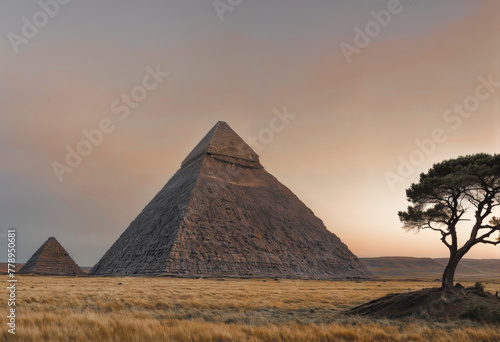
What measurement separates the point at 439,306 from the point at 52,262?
6400cm

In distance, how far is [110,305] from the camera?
1498 centimetres

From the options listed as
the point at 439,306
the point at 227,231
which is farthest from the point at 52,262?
the point at 439,306

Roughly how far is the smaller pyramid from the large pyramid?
4.59 metres

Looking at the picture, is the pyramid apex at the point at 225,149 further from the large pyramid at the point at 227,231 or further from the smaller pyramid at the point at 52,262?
the smaller pyramid at the point at 52,262

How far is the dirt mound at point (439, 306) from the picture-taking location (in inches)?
451

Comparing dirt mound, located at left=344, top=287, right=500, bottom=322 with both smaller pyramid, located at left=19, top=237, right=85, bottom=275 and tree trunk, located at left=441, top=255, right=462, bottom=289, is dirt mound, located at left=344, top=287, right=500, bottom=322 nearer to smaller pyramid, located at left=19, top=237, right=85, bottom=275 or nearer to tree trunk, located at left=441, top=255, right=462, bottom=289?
tree trunk, located at left=441, top=255, right=462, bottom=289

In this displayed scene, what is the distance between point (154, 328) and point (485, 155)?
15.5 m

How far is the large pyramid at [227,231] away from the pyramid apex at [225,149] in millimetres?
221

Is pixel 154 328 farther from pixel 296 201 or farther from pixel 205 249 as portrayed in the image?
pixel 296 201

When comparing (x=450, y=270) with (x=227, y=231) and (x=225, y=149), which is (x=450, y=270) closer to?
(x=227, y=231)

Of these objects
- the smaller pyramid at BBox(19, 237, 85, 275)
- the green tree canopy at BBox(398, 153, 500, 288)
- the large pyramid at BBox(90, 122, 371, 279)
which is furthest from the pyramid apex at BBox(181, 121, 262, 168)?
the green tree canopy at BBox(398, 153, 500, 288)

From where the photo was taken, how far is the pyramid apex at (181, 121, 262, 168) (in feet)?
234

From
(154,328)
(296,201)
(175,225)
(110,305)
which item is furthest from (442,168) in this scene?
(296,201)

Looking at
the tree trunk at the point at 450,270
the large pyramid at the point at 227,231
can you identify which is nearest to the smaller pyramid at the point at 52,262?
the large pyramid at the point at 227,231
